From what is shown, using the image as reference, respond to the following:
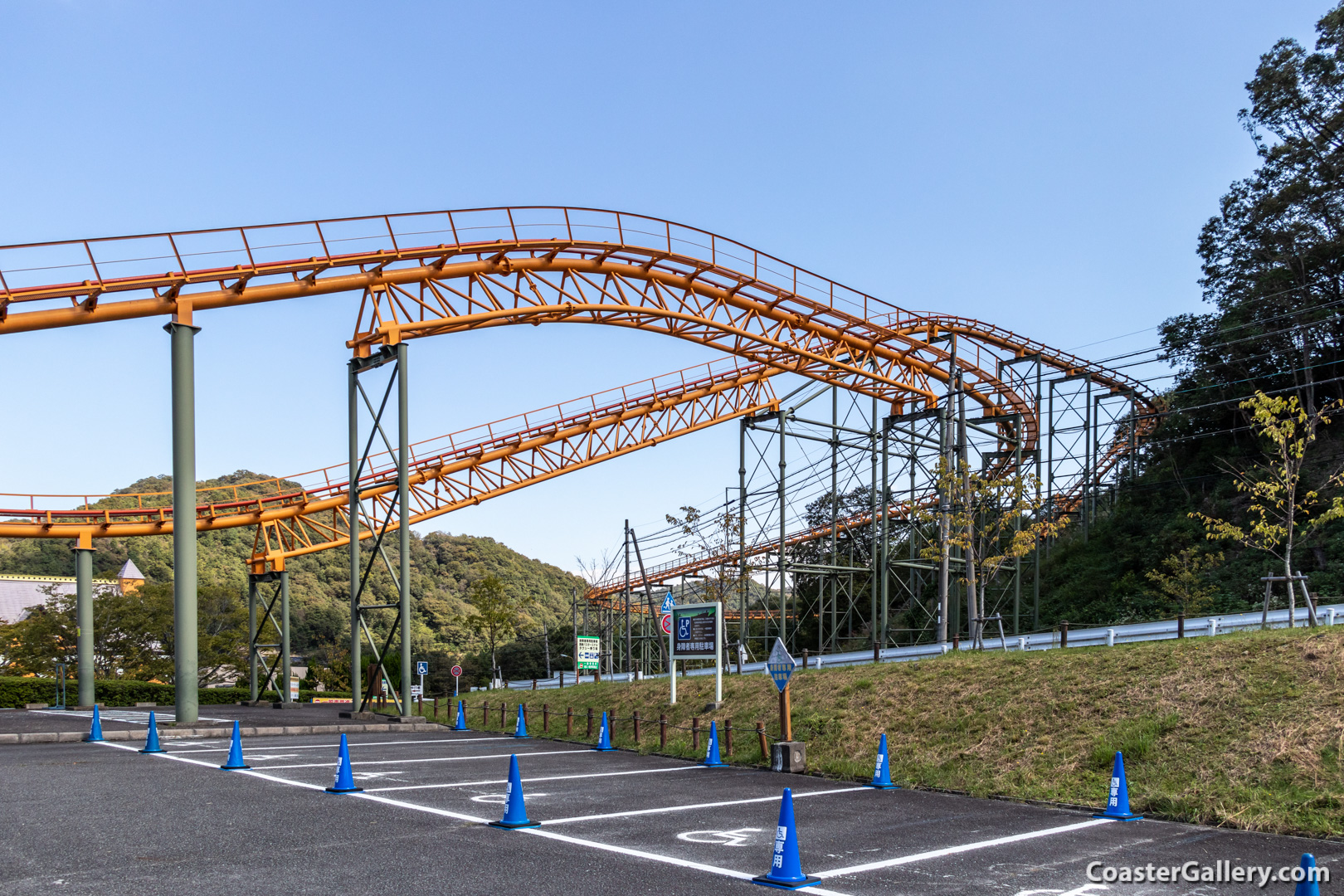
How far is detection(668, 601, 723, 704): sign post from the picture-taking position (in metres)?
20.0

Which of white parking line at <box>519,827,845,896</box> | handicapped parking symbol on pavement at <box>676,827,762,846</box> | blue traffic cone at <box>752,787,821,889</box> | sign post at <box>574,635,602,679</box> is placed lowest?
sign post at <box>574,635,602,679</box>

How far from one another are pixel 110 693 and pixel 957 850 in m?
38.0

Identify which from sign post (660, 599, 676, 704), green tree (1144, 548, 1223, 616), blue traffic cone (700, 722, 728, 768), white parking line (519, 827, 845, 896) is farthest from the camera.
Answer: green tree (1144, 548, 1223, 616)

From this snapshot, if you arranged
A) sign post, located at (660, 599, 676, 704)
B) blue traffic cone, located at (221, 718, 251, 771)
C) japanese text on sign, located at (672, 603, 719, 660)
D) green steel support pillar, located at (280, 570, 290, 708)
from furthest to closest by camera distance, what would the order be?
green steel support pillar, located at (280, 570, 290, 708) → sign post, located at (660, 599, 676, 704) → japanese text on sign, located at (672, 603, 719, 660) → blue traffic cone, located at (221, 718, 251, 771)

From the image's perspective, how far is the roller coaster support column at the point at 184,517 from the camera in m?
19.2

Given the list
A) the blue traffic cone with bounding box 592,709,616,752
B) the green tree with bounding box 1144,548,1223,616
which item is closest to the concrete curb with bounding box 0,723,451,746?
the blue traffic cone with bounding box 592,709,616,752

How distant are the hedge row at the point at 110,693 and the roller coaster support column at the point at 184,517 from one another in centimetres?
1533

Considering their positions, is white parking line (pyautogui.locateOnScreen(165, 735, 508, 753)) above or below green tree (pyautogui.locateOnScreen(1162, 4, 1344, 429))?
below

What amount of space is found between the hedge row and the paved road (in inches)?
943

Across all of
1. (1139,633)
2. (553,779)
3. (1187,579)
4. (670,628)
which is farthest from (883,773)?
(1187,579)

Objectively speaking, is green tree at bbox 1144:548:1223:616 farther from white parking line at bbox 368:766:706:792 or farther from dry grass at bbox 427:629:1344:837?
white parking line at bbox 368:766:706:792

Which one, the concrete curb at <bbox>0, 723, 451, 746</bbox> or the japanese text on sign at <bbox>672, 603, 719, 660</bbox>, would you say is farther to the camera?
the japanese text on sign at <bbox>672, 603, 719, 660</bbox>

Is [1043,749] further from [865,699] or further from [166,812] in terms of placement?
[166,812]

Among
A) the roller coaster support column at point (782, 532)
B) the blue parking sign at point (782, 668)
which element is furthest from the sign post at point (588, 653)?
the blue parking sign at point (782, 668)
